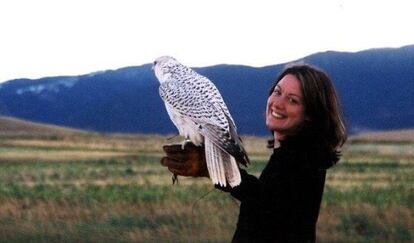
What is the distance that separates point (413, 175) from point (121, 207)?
8544mm

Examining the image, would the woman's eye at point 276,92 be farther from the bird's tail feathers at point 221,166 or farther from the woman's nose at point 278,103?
the bird's tail feathers at point 221,166


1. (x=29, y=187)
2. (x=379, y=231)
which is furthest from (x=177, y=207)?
(x=29, y=187)

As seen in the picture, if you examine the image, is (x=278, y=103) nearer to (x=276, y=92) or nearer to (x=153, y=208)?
(x=276, y=92)

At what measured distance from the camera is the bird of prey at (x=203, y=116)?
2355mm

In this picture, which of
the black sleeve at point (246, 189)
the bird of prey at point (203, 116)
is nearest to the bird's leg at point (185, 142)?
the bird of prey at point (203, 116)

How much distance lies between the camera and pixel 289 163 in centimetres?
237

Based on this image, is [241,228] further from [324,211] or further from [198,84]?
[324,211]

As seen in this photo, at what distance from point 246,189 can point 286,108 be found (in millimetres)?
213

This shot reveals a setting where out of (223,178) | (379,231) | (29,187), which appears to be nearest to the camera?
(223,178)

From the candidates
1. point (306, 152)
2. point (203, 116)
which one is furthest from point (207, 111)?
point (306, 152)

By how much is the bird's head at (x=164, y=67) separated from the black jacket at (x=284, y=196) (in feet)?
1.38

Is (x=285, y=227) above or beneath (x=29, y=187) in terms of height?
above

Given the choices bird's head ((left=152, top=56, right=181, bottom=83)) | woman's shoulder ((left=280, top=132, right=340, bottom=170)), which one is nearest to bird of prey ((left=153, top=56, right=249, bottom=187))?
bird's head ((left=152, top=56, right=181, bottom=83))

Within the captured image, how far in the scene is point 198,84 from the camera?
258 cm
